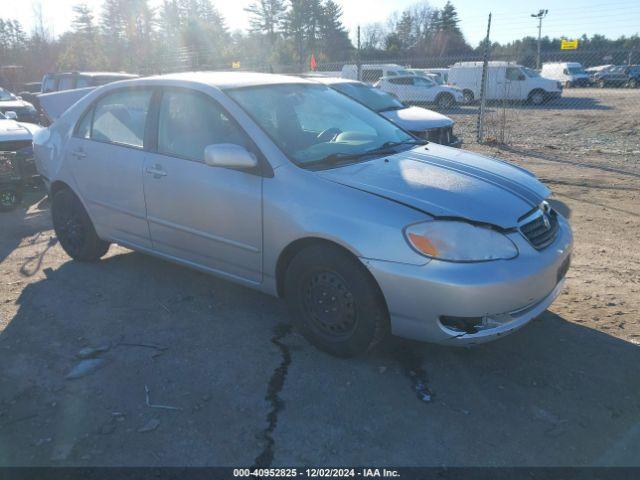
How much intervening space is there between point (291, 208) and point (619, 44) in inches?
2553

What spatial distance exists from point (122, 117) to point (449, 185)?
9.23 feet

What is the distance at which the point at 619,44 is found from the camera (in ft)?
185

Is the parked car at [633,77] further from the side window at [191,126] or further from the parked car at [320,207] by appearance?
the side window at [191,126]

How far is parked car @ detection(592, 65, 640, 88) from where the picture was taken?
33.2 m

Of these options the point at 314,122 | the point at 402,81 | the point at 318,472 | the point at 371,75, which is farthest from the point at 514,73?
the point at 318,472

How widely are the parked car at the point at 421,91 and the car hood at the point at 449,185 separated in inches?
842

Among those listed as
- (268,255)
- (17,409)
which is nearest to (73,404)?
(17,409)

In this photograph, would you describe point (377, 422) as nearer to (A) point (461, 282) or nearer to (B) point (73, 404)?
(A) point (461, 282)

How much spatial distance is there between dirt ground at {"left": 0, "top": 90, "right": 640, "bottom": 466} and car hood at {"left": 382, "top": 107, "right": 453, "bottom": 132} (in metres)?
4.43

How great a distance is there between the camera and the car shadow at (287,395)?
2.62 meters

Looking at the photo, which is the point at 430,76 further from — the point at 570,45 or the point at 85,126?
the point at 85,126

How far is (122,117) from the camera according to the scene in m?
4.52

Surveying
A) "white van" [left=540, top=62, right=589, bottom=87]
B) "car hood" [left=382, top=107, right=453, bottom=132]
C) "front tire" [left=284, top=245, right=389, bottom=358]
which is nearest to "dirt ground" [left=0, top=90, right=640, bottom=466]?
"front tire" [left=284, top=245, right=389, bottom=358]

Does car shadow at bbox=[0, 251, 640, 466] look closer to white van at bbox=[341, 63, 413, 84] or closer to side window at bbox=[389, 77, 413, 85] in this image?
side window at bbox=[389, 77, 413, 85]
